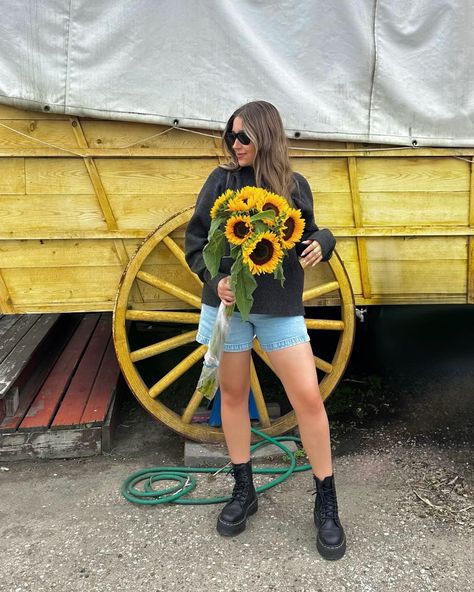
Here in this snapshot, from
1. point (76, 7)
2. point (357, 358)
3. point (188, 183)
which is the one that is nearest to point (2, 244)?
point (188, 183)

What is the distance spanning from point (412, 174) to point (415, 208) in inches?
7.2

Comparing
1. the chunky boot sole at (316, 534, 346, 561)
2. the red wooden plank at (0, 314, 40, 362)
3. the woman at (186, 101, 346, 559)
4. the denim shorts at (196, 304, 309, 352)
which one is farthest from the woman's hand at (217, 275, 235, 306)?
the red wooden plank at (0, 314, 40, 362)

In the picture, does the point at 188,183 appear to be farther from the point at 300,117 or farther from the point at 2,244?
the point at 2,244

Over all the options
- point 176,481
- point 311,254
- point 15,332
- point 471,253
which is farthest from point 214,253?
point 15,332

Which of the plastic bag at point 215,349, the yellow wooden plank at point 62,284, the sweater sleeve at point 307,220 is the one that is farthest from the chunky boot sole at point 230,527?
the yellow wooden plank at point 62,284

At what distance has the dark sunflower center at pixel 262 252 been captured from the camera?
1942 mm

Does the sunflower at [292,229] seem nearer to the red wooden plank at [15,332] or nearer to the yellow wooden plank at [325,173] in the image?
the yellow wooden plank at [325,173]

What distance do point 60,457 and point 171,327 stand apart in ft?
6.54

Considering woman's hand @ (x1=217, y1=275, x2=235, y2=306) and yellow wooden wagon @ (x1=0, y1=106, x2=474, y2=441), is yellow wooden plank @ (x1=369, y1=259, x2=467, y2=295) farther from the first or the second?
woman's hand @ (x1=217, y1=275, x2=235, y2=306)

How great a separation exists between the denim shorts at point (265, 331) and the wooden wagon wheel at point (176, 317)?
2.46 feet

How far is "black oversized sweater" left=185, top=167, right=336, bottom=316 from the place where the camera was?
2.21m

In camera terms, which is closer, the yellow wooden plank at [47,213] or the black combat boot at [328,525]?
the black combat boot at [328,525]

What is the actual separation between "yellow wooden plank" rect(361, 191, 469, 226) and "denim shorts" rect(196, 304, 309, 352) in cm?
104

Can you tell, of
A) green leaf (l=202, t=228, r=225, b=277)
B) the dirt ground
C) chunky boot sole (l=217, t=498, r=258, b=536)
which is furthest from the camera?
chunky boot sole (l=217, t=498, r=258, b=536)
